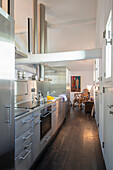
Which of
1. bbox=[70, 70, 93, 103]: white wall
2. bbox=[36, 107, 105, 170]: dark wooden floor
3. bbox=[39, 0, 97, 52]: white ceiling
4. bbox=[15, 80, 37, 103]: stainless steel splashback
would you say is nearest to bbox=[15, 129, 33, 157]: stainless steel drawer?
bbox=[36, 107, 105, 170]: dark wooden floor

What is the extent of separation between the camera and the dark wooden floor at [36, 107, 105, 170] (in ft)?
5.93

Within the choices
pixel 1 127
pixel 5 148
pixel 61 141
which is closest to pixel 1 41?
pixel 1 127

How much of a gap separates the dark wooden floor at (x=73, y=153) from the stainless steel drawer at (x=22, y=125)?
2.40 feet

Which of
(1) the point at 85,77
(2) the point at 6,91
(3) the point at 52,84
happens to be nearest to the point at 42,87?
(3) the point at 52,84

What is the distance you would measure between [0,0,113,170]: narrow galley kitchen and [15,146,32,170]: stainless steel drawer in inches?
0.4

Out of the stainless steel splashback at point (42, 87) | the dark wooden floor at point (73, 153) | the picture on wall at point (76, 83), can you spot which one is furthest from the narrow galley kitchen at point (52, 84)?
the picture on wall at point (76, 83)

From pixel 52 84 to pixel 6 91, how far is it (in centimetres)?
383

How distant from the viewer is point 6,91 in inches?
46.3

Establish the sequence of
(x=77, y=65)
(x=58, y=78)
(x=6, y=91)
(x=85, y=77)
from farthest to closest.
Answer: (x=85, y=77), (x=77, y=65), (x=58, y=78), (x=6, y=91)

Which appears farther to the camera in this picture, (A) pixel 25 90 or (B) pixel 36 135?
(A) pixel 25 90

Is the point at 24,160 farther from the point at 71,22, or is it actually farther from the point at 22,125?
the point at 71,22

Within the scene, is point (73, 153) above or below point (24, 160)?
below

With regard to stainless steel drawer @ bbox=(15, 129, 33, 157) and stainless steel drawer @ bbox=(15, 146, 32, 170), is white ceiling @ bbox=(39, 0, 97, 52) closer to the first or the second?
stainless steel drawer @ bbox=(15, 129, 33, 157)

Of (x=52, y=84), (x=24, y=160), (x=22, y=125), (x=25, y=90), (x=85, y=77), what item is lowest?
(x=24, y=160)
